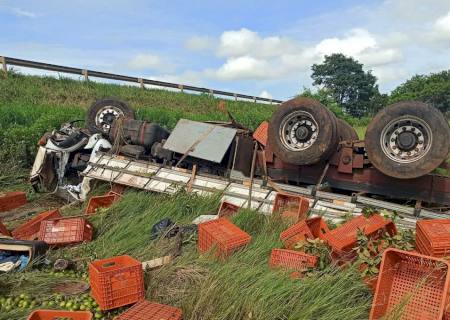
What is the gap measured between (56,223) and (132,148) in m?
2.98

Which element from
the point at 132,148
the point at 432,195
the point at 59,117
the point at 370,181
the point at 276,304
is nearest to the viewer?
the point at 276,304

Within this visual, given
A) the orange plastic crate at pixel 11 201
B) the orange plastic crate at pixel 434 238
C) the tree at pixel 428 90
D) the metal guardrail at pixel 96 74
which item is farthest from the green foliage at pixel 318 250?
the tree at pixel 428 90

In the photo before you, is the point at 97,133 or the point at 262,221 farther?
the point at 97,133

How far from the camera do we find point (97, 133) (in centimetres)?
777

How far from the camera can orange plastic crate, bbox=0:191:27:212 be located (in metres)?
5.97

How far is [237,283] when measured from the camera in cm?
301

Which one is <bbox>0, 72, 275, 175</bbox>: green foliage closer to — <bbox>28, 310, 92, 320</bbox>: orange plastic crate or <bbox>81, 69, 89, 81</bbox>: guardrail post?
<bbox>81, 69, 89, 81</bbox>: guardrail post

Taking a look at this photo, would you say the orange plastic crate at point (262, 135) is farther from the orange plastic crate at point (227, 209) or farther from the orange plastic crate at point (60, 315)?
the orange plastic crate at point (60, 315)

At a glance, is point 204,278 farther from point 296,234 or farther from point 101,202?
point 101,202

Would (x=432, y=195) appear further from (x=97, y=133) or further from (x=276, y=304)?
(x=97, y=133)

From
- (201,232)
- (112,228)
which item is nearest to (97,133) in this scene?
(112,228)

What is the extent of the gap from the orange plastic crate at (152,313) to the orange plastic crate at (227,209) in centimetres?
216

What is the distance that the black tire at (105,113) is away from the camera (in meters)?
8.24

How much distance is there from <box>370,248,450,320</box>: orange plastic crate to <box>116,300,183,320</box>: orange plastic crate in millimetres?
1382
